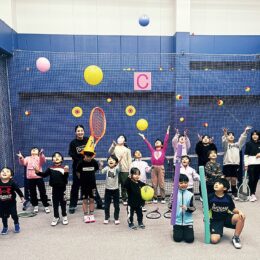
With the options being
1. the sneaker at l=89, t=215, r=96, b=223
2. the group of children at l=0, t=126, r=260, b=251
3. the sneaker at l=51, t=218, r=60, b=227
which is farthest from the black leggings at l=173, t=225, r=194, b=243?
the sneaker at l=51, t=218, r=60, b=227

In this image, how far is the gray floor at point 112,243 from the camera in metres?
3.70

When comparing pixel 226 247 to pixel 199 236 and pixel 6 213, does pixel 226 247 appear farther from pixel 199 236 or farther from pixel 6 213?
pixel 6 213

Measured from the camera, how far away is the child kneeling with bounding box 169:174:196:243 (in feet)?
13.2

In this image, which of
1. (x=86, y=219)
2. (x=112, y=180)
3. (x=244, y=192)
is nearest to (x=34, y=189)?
(x=86, y=219)

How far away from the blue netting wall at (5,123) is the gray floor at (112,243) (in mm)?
2059

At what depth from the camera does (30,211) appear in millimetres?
5363

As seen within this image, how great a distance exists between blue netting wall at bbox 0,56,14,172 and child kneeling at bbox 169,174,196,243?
13.5 ft

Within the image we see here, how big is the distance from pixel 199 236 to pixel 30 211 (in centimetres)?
310

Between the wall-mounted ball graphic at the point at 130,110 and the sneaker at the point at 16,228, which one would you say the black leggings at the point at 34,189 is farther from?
the wall-mounted ball graphic at the point at 130,110

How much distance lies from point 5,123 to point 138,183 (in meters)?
3.77

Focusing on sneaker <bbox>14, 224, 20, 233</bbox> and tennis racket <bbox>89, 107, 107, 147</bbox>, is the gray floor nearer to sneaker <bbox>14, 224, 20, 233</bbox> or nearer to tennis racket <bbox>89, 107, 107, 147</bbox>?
sneaker <bbox>14, 224, 20, 233</bbox>

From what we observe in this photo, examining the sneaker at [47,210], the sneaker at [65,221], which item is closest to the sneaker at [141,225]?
the sneaker at [65,221]

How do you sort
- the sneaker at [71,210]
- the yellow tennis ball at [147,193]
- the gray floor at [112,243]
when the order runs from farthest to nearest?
the sneaker at [71,210], the yellow tennis ball at [147,193], the gray floor at [112,243]

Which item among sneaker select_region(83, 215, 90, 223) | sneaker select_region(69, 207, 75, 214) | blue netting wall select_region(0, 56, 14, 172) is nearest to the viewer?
sneaker select_region(83, 215, 90, 223)
